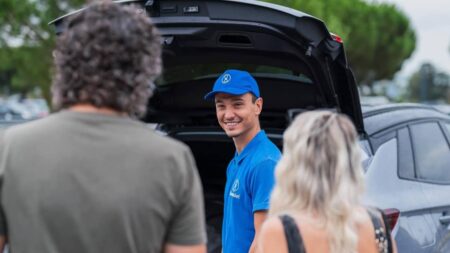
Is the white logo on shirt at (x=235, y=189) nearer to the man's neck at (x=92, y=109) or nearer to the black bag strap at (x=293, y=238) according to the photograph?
the black bag strap at (x=293, y=238)

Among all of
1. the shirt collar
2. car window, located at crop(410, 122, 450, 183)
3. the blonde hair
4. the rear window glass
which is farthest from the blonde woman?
car window, located at crop(410, 122, 450, 183)

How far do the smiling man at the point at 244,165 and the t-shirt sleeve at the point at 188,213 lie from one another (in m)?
1.02

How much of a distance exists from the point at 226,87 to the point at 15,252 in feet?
5.34

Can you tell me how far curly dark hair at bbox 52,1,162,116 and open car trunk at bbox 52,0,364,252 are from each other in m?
1.34

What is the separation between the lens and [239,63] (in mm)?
A: 3824

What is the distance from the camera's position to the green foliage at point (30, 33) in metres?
12.0

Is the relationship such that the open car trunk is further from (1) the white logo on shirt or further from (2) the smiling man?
(1) the white logo on shirt

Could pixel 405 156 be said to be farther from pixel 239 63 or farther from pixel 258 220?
pixel 258 220

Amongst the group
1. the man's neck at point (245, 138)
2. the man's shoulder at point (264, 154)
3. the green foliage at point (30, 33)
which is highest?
the green foliage at point (30, 33)

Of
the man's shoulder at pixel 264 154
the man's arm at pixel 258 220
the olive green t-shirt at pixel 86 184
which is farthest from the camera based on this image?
the man's shoulder at pixel 264 154

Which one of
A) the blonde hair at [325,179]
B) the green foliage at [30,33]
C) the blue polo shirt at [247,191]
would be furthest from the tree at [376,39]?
the blonde hair at [325,179]

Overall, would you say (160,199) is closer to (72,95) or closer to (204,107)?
(72,95)

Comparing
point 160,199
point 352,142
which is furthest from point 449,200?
point 160,199

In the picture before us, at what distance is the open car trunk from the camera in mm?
3107
